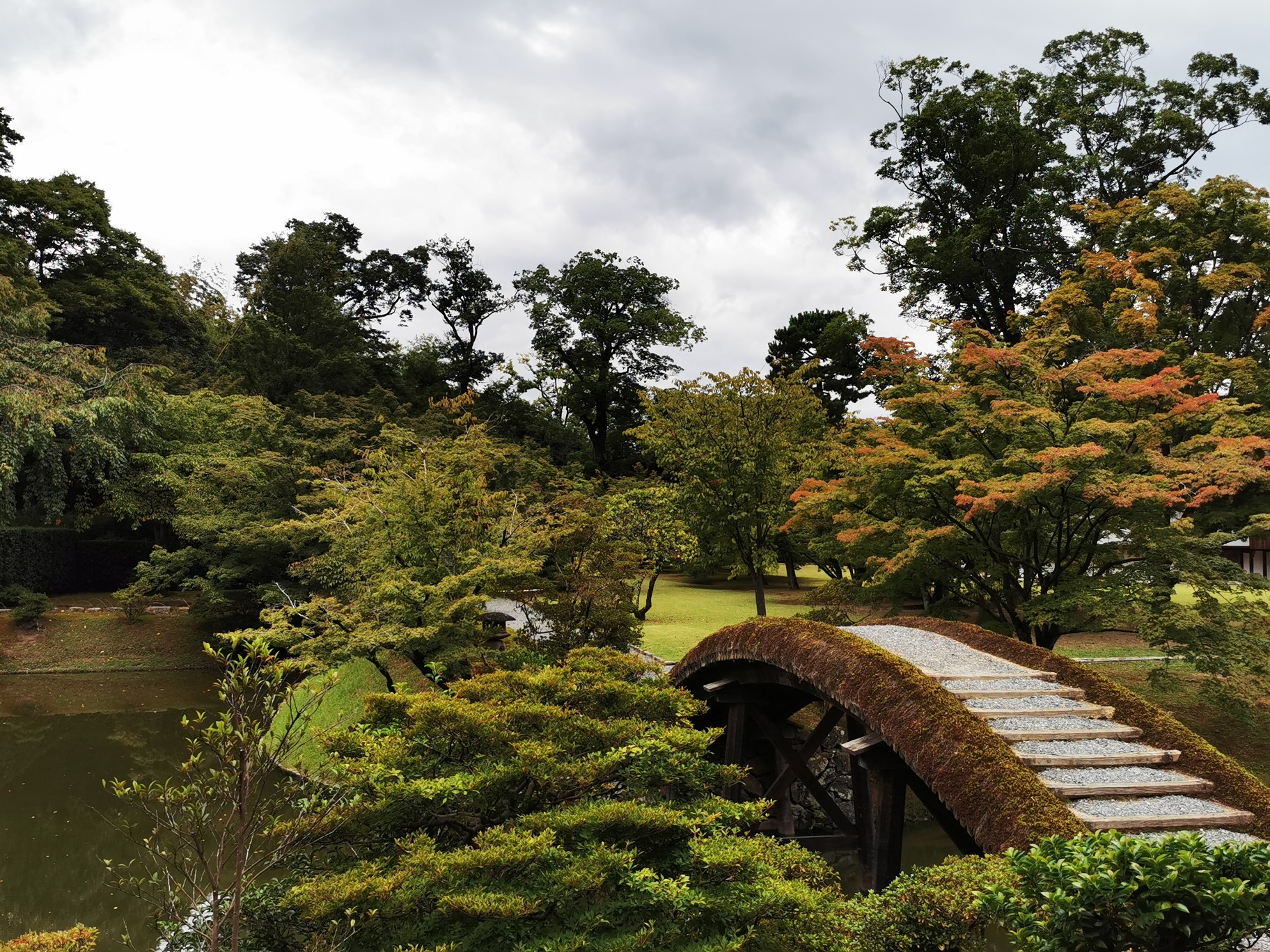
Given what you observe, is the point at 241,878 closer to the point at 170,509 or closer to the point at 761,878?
the point at 761,878

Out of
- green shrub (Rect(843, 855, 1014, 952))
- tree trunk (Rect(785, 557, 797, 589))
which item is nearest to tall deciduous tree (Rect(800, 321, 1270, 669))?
green shrub (Rect(843, 855, 1014, 952))

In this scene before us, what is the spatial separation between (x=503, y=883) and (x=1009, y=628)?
9.79m

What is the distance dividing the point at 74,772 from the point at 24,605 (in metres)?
9.58

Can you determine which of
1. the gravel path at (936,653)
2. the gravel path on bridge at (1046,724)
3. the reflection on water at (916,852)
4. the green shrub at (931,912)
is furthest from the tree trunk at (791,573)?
the green shrub at (931,912)

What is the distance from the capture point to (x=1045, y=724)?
6.34 m

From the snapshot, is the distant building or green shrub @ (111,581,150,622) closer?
green shrub @ (111,581,150,622)

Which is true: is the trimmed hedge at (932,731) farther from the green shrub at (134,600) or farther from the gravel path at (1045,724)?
the green shrub at (134,600)

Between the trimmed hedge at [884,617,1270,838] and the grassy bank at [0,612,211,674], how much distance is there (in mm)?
20917

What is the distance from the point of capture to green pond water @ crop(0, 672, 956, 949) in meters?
9.52

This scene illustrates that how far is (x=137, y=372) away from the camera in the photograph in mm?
22438

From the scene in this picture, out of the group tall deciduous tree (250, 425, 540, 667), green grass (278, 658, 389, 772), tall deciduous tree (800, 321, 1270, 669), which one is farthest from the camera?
green grass (278, 658, 389, 772)

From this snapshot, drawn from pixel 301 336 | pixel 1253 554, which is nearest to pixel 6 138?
pixel 301 336

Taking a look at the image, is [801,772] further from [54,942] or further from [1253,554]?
[1253,554]

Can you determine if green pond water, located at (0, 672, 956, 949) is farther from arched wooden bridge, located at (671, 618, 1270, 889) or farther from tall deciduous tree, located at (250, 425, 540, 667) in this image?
tall deciduous tree, located at (250, 425, 540, 667)
